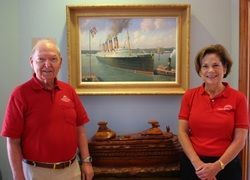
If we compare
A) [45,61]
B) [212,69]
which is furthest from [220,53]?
[45,61]

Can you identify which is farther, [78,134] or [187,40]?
[187,40]

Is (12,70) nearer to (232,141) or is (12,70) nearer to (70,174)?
(70,174)

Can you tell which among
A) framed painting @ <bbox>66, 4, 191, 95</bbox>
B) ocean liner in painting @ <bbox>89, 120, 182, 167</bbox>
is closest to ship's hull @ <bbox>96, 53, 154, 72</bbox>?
framed painting @ <bbox>66, 4, 191, 95</bbox>

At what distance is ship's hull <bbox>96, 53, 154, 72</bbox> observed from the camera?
232 centimetres

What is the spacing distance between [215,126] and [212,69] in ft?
1.05

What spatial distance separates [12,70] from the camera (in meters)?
2.35

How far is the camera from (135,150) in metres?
2.09

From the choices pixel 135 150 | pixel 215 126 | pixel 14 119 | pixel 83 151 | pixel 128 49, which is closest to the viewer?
pixel 14 119

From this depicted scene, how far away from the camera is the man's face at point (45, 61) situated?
164cm

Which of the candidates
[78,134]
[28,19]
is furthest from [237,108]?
[28,19]

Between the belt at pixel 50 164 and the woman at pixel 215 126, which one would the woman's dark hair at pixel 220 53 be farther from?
the belt at pixel 50 164

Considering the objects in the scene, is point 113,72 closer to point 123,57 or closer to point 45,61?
point 123,57

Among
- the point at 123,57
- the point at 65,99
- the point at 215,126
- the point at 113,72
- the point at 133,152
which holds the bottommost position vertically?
the point at 133,152

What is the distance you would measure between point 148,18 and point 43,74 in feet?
3.30
